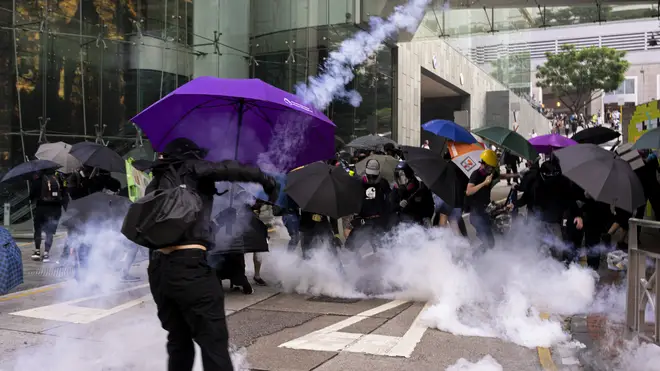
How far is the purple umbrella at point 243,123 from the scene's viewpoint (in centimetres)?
492

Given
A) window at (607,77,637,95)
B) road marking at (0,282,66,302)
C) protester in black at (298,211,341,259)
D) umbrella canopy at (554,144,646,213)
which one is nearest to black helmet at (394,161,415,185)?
protester in black at (298,211,341,259)

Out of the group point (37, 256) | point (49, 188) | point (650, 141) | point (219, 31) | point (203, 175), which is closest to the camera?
point (203, 175)

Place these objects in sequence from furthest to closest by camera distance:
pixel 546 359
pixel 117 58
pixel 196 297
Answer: pixel 117 58 → pixel 546 359 → pixel 196 297

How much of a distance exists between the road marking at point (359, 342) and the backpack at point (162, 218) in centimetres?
214

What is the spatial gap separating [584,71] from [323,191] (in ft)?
165

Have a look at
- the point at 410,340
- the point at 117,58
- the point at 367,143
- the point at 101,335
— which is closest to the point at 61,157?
the point at 367,143

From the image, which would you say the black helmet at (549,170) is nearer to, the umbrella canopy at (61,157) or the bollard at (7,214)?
the umbrella canopy at (61,157)

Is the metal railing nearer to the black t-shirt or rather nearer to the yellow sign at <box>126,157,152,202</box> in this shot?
the black t-shirt

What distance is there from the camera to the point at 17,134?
46.4ft

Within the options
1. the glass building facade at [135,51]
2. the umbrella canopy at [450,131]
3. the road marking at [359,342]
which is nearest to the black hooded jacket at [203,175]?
the road marking at [359,342]

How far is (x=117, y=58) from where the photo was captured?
16.4m

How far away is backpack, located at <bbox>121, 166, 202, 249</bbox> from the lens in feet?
10.4

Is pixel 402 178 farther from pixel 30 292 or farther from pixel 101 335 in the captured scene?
pixel 30 292

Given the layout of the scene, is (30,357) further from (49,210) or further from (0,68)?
(0,68)
